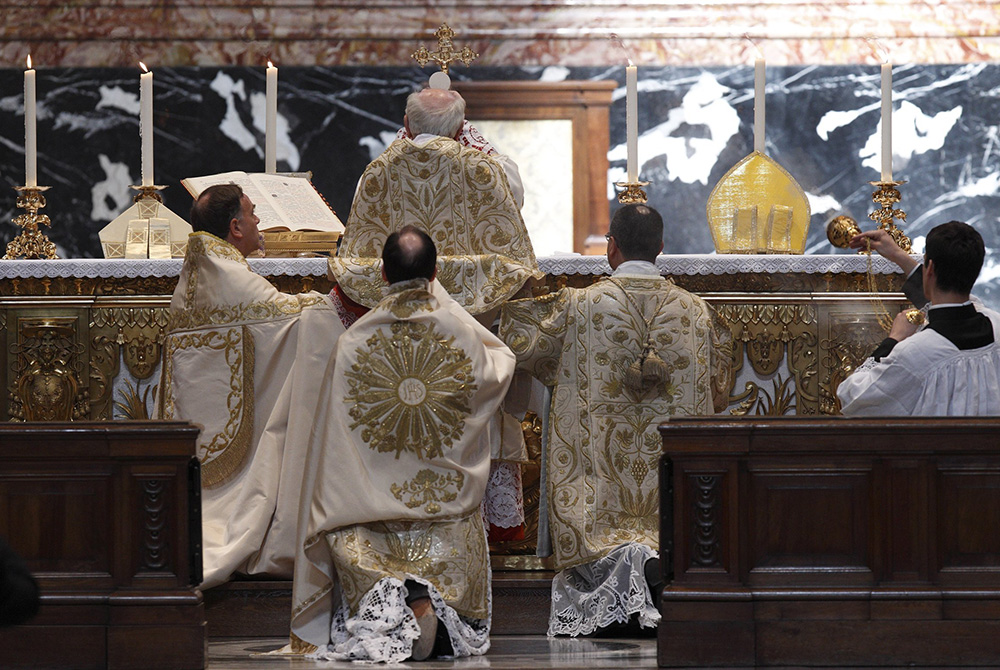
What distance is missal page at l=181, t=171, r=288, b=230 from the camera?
6.12 meters

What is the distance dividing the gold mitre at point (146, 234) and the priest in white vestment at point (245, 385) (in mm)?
728

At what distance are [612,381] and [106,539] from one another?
1.79 meters

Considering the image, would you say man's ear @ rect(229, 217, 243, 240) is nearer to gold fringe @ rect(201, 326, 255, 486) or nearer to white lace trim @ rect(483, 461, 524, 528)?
gold fringe @ rect(201, 326, 255, 486)

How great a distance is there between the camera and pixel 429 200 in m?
5.82

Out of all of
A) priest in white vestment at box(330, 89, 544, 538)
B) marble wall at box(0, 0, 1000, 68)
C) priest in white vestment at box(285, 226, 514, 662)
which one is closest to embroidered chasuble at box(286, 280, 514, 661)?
priest in white vestment at box(285, 226, 514, 662)

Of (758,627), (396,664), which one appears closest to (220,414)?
(396,664)

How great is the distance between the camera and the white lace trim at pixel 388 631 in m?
4.66

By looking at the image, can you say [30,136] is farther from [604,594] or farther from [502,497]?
[604,594]

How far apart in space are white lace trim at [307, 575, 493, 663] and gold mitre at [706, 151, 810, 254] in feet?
7.28

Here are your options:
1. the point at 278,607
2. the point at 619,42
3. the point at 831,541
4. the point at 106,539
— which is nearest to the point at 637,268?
the point at 831,541

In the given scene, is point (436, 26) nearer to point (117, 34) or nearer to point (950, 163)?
point (117, 34)

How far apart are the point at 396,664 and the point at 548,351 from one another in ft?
4.23

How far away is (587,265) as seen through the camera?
20.0ft

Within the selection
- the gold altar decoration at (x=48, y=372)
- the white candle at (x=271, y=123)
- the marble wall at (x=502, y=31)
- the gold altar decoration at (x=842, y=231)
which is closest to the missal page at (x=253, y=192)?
the white candle at (x=271, y=123)
